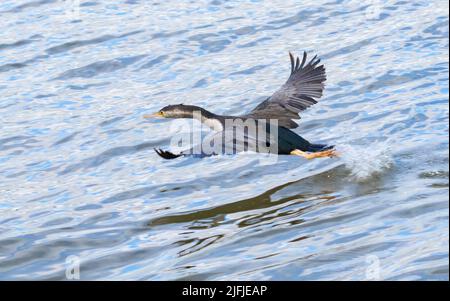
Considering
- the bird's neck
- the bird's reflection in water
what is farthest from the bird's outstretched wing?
the bird's reflection in water

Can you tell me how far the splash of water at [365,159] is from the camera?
402 inches

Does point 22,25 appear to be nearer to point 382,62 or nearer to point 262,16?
point 262,16

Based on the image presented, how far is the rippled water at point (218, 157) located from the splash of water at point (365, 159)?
0.07 ft

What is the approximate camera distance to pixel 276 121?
1074cm

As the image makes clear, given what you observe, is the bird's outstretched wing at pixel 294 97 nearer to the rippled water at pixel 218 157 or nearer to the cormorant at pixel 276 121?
the cormorant at pixel 276 121

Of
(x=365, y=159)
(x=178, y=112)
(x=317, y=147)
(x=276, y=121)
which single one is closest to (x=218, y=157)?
(x=178, y=112)

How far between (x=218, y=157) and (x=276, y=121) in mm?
974

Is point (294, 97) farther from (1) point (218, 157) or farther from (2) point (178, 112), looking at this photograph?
(2) point (178, 112)

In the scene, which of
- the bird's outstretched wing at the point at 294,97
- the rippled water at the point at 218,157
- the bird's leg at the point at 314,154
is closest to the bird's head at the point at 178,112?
the rippled water at the point at 218,157

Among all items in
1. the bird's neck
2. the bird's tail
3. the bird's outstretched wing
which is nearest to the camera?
the bird's tail

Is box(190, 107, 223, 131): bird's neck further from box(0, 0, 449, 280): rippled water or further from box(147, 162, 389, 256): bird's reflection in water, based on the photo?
box(147, 162, 389, 256): bird's reflection in water

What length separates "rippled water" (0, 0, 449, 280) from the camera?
28.3 ft

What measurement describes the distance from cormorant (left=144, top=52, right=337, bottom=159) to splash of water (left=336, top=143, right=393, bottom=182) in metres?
0.29
